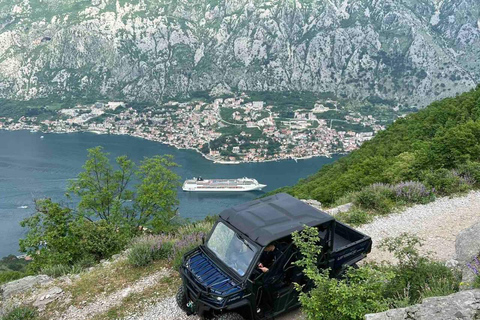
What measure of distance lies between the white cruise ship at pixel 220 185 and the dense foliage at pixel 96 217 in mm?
47729

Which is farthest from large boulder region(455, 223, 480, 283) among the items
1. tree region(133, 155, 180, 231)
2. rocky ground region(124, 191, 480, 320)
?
tree region(133, 155, 180, 231)

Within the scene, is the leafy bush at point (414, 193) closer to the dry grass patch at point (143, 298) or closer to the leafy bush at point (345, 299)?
the leafy bush at point (345, 299)

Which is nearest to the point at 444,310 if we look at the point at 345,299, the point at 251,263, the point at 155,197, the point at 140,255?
the point at 345,299

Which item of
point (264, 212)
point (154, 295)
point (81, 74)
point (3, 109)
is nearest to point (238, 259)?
point (264, 212)

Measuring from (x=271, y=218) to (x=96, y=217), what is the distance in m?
12.1

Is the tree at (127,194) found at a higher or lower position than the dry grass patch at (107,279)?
lower

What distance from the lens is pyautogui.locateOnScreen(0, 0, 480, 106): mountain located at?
145125mm

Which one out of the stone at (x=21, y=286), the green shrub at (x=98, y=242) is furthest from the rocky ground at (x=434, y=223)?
the stone at (x=21, y=286)

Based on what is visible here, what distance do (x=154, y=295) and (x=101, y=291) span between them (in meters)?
1.25

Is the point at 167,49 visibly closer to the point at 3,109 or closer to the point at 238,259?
the point at 3,109

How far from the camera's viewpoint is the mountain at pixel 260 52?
5714 inches

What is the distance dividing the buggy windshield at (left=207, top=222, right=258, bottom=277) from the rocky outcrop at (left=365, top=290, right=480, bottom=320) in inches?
80.2

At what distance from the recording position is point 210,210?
54875 millimetres

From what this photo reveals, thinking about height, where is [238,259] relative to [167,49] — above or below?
below
